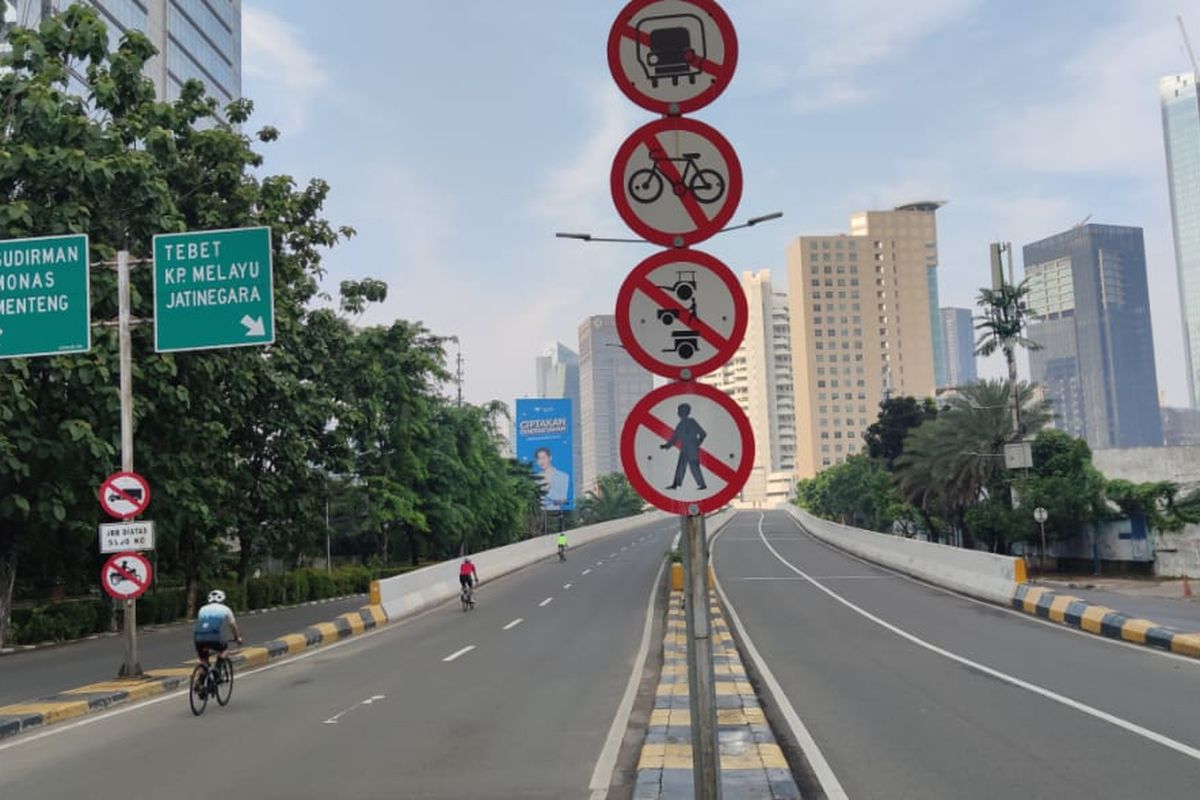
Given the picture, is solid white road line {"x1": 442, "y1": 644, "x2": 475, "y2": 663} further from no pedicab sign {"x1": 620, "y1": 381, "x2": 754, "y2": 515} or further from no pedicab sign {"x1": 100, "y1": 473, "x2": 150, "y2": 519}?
no pedicab sign {"x1": 620, "y1": 381, "x2": 754, "y2": 515}

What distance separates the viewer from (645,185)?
4781 millimetres

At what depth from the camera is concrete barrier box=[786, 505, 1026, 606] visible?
2525cm

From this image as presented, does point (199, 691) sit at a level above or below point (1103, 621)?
above

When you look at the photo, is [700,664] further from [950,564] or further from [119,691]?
[950,564]

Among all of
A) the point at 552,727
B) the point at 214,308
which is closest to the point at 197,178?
the point at 214,308

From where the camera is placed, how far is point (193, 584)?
100 ft

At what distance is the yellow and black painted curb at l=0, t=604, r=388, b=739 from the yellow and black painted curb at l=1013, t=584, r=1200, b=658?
51.6 feet

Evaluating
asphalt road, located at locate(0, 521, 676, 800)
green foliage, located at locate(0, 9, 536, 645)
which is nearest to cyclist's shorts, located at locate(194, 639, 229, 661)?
asphalt road, located at locate(0, 521, 676, 800)

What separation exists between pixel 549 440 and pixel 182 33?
144 ft

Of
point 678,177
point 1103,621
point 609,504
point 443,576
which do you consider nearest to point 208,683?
point 678,177

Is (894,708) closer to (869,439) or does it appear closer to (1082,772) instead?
(1082,772)

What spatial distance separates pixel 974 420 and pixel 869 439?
27156 millimetres

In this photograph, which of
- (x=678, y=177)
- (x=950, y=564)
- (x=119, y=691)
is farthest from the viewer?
(x=950, y=564)

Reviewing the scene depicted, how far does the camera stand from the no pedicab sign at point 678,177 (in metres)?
4.75
